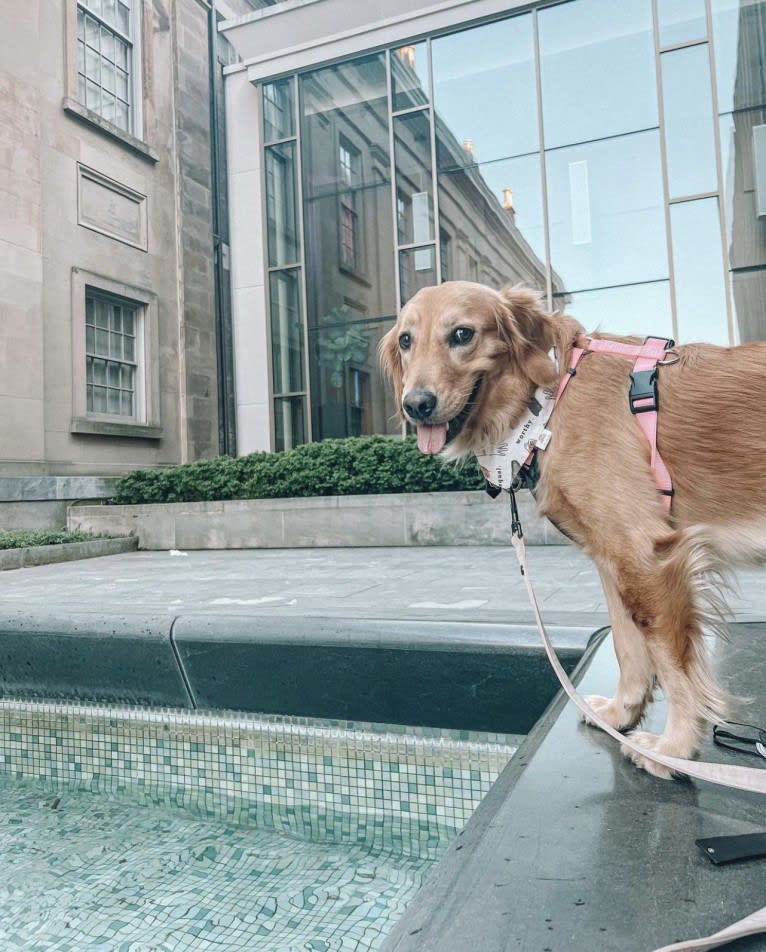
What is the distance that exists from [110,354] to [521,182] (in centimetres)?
923

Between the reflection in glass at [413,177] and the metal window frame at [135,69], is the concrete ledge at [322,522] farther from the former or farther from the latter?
the metal window frame at [135,69]

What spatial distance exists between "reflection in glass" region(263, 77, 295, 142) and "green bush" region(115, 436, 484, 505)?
7.74 m

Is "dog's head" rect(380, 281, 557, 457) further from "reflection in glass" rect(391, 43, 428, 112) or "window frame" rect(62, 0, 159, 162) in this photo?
"window frame" rect(62, 0, 159, 162)

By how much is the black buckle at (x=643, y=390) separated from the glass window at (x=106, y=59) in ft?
52.8

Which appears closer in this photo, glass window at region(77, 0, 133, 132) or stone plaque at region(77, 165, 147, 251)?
stone plaque at region(77, 165, 147, 251)

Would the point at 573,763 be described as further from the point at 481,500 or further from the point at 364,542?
the point at 364,542

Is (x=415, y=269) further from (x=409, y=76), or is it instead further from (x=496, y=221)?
(x=409, y=76)

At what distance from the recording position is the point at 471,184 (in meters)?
13.5

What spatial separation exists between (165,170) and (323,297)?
17.4 feet

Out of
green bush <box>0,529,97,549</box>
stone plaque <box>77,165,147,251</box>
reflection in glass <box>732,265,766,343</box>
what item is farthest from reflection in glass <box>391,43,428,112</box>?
green bush <box>0,529,97,549</box>

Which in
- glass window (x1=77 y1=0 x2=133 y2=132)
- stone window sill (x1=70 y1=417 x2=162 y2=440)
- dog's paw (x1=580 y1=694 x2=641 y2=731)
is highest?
glass window (x1=77 y1=0 x2=133 y2=132)

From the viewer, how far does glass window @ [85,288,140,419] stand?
46.4 ft

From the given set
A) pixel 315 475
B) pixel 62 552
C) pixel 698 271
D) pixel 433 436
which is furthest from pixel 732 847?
pixel 698 271

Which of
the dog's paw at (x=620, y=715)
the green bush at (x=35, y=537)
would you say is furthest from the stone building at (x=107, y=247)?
the dog's paw at (x=620, y=715)
